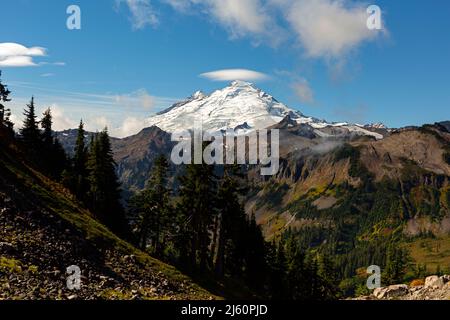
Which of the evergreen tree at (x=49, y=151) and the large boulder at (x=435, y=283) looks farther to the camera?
the evergreen tree at (x=49, y=151)

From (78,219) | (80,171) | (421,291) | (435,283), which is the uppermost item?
(80,171)

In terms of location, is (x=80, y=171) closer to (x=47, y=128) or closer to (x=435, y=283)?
(x=47, y=128)

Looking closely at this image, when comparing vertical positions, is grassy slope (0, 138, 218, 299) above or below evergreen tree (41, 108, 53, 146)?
below

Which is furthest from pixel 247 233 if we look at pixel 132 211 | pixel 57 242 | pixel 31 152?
pixel 57 242

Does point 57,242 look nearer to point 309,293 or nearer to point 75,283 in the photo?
point 75,283

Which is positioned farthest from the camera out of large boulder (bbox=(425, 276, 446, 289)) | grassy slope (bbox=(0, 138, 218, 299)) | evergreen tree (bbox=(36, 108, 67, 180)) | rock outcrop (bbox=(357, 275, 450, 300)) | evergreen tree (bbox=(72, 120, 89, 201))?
evergreen tree (bbox=(36, 108, 67, 180))

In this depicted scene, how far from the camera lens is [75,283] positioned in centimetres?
2438

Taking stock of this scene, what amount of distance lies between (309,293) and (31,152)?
56943mm

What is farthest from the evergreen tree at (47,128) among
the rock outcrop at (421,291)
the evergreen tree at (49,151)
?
the rock outcrop at (421,291)

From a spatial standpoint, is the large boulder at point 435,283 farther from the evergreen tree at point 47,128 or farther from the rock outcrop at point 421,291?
the evergreen tree at point 47,128

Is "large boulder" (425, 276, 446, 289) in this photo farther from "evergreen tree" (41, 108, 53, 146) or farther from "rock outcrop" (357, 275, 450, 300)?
"evergreen tree" (41, 108, 53, 146)

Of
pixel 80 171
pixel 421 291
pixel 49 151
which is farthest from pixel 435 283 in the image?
pixel 49 151

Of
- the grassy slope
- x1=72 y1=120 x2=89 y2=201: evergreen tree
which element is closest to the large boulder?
the grassy slope

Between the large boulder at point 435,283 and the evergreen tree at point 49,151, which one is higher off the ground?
the evergreen tree at point 49,151
